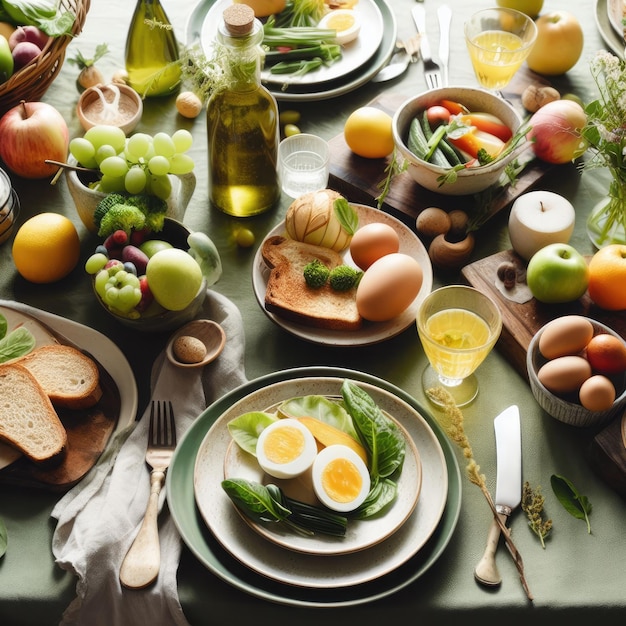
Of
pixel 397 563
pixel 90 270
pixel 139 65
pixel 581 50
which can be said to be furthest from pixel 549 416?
pixel 139 65

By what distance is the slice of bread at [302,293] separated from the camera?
1.21 m

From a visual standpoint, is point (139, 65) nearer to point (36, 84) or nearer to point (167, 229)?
point (36, 84)

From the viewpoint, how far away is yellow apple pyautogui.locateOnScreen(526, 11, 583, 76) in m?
1.62

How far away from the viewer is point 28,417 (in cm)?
108

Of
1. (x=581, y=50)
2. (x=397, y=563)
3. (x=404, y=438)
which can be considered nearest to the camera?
(x=397, y=563)

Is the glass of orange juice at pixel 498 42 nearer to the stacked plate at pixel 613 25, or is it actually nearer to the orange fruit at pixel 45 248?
the stacked plate at pixel 613 25

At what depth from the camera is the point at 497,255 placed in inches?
52.5

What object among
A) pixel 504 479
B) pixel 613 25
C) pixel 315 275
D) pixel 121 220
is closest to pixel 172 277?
pixel 121 220

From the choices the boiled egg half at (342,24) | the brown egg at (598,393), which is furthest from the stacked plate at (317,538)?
the boiled egg half at (342,24)

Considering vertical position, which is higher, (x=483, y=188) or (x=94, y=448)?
(x=483, y=188)

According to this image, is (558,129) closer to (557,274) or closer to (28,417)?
(557,274)

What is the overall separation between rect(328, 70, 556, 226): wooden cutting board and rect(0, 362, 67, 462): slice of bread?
0.70 metres

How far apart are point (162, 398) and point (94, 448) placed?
0.12 meters

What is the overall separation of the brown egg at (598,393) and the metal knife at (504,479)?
0.11 metres
